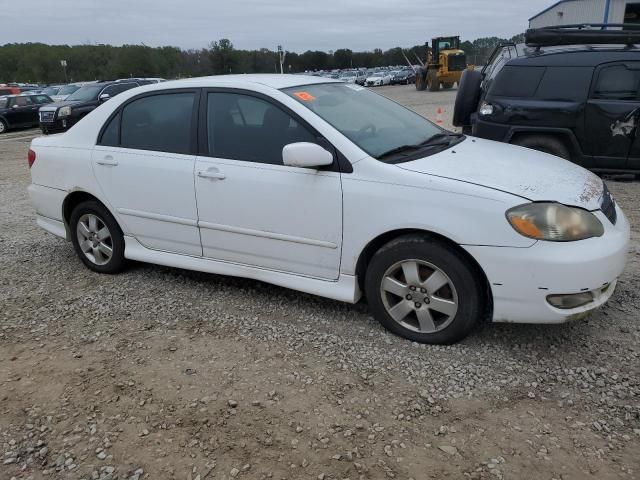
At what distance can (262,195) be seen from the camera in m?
3.56

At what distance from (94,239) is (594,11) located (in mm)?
30171

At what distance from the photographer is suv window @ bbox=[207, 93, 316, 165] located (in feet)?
11.7

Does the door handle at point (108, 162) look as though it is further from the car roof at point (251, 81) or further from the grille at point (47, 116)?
the grille at point (47, 116)

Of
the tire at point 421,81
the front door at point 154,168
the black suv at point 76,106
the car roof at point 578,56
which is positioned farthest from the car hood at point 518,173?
the tire at point 421,81

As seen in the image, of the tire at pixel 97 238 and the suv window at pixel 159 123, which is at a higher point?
the suv window at pixel 159 123

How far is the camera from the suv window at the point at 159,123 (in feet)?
13.0

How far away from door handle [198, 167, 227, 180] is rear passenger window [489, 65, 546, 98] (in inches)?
192

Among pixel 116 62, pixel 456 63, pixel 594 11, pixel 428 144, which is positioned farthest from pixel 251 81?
pixel 116 62

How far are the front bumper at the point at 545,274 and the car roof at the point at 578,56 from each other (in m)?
4.57

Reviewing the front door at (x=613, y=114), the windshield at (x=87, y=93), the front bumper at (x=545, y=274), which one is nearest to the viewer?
the front bumper at (x=545, y=274)

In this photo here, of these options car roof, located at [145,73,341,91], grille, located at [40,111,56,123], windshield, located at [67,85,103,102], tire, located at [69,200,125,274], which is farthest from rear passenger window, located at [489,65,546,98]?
grille, located at [40,111,56,123]

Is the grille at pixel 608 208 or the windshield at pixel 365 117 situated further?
the windshield at pixel 365 117

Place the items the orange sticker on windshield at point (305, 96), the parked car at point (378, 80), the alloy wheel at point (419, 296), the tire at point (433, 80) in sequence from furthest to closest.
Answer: the parked car at point (378, 80) → the tire at point (433, 80) → the orange sticker on windshield at point (305, 96) → the alloy wheel at point (419, 296)

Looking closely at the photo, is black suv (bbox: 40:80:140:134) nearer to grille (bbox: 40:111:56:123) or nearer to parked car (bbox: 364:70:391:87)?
grille (bbox: 40:111:56:123)
